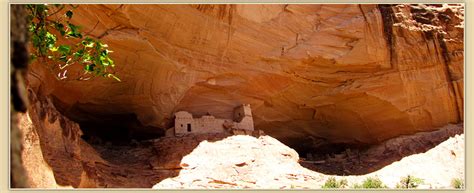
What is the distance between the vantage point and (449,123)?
64.1 ft

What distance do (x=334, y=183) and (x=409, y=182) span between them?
193 centimetres

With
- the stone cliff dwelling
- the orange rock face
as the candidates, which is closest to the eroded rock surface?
the stone cliff dwelling

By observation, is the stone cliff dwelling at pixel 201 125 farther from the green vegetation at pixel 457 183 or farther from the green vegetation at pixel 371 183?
the green vegetation at pixel 457 183

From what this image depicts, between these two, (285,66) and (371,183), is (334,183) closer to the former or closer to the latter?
(371,183)

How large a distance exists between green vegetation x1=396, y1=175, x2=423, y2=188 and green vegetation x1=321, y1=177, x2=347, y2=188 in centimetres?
128

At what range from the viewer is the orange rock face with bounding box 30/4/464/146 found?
1645 centimetres

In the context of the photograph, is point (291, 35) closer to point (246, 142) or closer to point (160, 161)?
point (246, 142)

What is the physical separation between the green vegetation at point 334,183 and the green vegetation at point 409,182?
1.28 meters

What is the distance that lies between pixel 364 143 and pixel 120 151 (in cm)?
880

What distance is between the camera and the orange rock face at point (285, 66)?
16453 millimetres

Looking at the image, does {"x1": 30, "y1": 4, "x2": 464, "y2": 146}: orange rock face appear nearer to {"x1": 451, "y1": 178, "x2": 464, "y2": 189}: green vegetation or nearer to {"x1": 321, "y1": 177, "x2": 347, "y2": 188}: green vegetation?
{"x1": 451, "y1": 178, "x2": 464, "y2": 189}: green vegetation

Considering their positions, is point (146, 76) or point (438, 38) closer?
point (146, 76)

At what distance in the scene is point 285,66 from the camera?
1844 cm

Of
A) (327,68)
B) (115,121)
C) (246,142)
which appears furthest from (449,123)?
(115,121)
